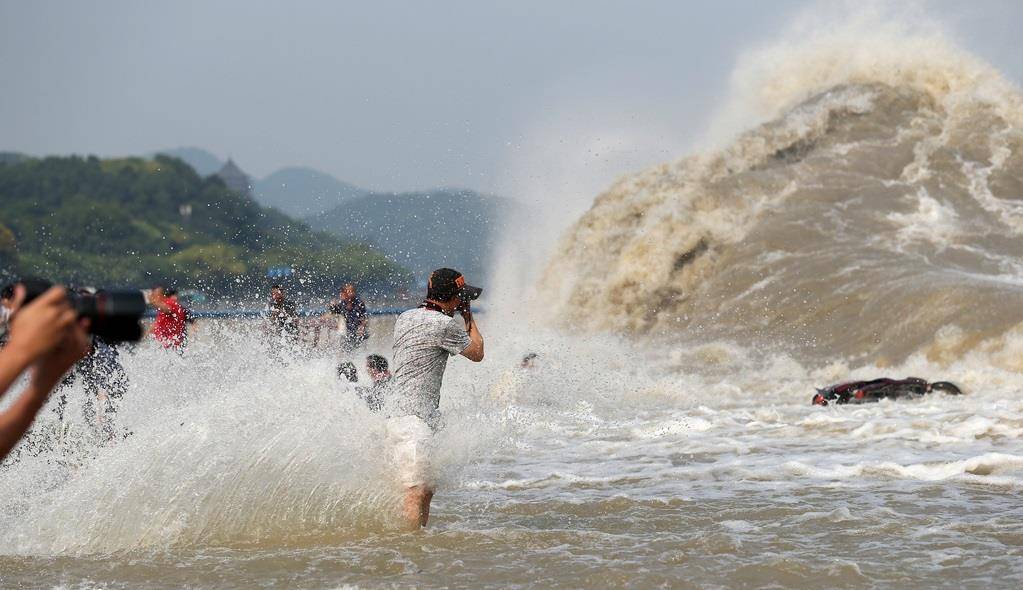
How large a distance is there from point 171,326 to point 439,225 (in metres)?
17.0

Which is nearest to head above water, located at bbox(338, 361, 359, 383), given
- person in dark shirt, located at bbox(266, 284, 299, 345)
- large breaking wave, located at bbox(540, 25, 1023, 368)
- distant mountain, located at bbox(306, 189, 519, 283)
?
person in dark shirt, located at bbox(266, 284, 299, 345)

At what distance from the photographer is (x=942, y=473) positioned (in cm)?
855

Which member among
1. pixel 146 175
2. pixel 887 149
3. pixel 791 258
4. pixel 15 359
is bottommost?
pixel 15 359

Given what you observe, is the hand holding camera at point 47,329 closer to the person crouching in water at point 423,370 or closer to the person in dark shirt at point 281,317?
the person crouching in water at point 423,370

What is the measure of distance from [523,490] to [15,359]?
22.0 feet

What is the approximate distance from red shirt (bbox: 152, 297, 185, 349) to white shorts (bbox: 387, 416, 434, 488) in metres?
4.82

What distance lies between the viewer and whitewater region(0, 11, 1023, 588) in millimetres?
6203

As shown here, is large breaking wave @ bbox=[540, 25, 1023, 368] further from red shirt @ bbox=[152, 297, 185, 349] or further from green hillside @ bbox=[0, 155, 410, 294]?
green hillside @ bbox=[0, 155, 410, 294]

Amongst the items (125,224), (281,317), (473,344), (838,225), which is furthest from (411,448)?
(125,224)

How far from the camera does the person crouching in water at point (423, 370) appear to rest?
6758 millimetres

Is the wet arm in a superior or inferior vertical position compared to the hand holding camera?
superior

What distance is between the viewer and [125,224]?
14012cm

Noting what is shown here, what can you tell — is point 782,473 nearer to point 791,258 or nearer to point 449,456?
point 449,456

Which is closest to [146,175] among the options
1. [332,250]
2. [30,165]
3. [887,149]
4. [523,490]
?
[30,165]
